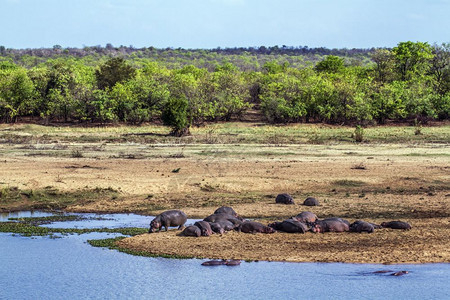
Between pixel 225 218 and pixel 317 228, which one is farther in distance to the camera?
pixel 225 218

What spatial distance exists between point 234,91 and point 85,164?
105ft

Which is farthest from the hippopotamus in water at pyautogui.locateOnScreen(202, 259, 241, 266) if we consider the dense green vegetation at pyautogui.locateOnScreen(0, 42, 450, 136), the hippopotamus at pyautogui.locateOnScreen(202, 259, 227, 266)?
the dense green vegetation at pyautogui.locateOnScreen(0, 42, 450, 136)

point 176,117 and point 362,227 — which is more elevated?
point 176,117

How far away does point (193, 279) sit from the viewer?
48.7ft

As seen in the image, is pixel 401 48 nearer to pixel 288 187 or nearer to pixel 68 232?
pixel 288 187

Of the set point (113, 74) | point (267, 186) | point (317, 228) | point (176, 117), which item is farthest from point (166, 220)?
point (113, 74)

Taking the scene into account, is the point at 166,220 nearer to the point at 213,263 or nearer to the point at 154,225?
the point at 154,225

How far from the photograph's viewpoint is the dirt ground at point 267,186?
16.9 metres

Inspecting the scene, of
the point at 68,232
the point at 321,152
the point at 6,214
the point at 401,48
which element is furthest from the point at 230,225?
the point at 401,48

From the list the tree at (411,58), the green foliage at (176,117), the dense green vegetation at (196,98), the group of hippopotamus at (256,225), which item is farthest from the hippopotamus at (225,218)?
the tree at (411,58)

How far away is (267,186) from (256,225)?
821cm

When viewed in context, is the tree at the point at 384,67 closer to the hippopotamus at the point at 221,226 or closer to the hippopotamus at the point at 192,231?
the hippopotamus at the point at 221,226

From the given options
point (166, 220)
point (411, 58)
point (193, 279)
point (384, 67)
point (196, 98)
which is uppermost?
point (411, 58)

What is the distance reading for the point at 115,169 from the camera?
94.8 ft
